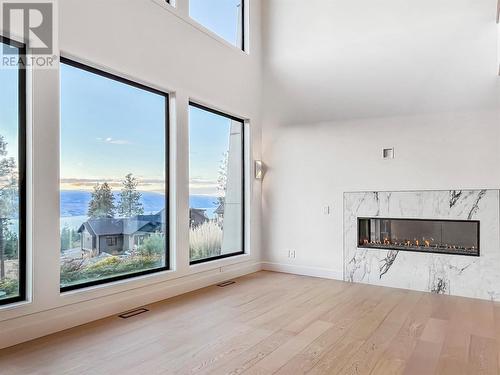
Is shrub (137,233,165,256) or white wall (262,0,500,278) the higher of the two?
white wall (262,0,500,278)

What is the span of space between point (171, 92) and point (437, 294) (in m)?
4.10

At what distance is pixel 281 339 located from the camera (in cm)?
312

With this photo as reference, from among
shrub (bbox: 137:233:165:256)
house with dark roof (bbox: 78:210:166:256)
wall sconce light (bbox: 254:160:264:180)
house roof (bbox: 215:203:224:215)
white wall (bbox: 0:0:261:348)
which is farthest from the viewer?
wall sconce light (bbox: 254:160:264:180)

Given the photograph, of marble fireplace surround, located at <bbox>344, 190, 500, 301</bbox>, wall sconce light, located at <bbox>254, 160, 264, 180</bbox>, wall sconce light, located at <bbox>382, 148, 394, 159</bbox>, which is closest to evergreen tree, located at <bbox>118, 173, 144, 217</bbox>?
wall sconce light, located at <bbox>254, 160, 264, 180</bbox>

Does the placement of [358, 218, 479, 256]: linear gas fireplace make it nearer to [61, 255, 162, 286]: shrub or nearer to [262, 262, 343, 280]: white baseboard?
[262, 262, 343, 280]: white baseboard

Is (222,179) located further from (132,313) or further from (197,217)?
(132,313)

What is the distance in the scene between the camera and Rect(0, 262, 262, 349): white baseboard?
2953mm

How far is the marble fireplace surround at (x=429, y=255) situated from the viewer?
447 cm

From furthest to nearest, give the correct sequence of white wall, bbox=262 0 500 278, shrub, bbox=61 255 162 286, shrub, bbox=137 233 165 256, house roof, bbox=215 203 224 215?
house roof, bbox=215 203 224 215 < white wall, bbox=262 0 500 278 < shrub, bbox=137 233 165 256 < shrub, bbox=61 255 162 286

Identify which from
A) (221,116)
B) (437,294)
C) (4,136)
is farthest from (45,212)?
(437,294)

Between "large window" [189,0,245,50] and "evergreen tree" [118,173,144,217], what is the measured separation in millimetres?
2278

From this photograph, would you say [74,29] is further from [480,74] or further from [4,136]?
[480,74]

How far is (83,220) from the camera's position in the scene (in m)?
3.60

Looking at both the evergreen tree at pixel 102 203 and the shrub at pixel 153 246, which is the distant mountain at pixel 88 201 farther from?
the shrub at pixel 153 246
